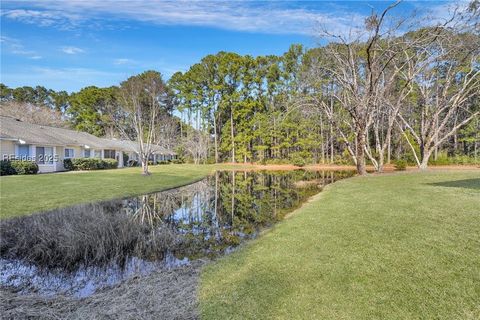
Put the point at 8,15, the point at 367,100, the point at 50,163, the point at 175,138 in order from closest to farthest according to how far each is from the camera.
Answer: the point at 8,15
the point at 367,100
the point at 50,163
the point at 175,138

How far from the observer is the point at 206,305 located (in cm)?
345

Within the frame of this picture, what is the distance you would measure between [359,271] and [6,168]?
75.4 feet

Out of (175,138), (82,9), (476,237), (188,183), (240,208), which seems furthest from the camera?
(175,138)

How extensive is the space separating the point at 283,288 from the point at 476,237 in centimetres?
338

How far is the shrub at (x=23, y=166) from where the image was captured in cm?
1939

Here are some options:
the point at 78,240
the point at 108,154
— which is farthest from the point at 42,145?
the point at 78,240

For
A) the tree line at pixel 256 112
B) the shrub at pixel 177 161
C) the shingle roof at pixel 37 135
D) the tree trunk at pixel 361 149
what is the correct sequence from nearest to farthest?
the tree trunk at pixel 361 149 < the shingle roof at pixel 37 135 < the tree line at pixel 256 112 < the shrub at pixel 177 161

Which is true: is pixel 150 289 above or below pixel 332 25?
below

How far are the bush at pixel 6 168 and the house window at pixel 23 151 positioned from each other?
216cm

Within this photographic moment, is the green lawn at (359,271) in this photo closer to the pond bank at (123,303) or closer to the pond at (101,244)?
the pond bank at (123,303)

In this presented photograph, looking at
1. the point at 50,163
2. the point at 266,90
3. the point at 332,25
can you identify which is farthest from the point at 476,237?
the point at 266,90

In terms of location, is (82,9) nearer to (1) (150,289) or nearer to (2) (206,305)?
(1) (150,289)

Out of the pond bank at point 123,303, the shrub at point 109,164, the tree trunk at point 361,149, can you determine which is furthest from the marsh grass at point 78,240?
the shrub at point 109,164

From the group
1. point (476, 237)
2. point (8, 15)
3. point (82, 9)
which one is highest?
point (82, 9)
